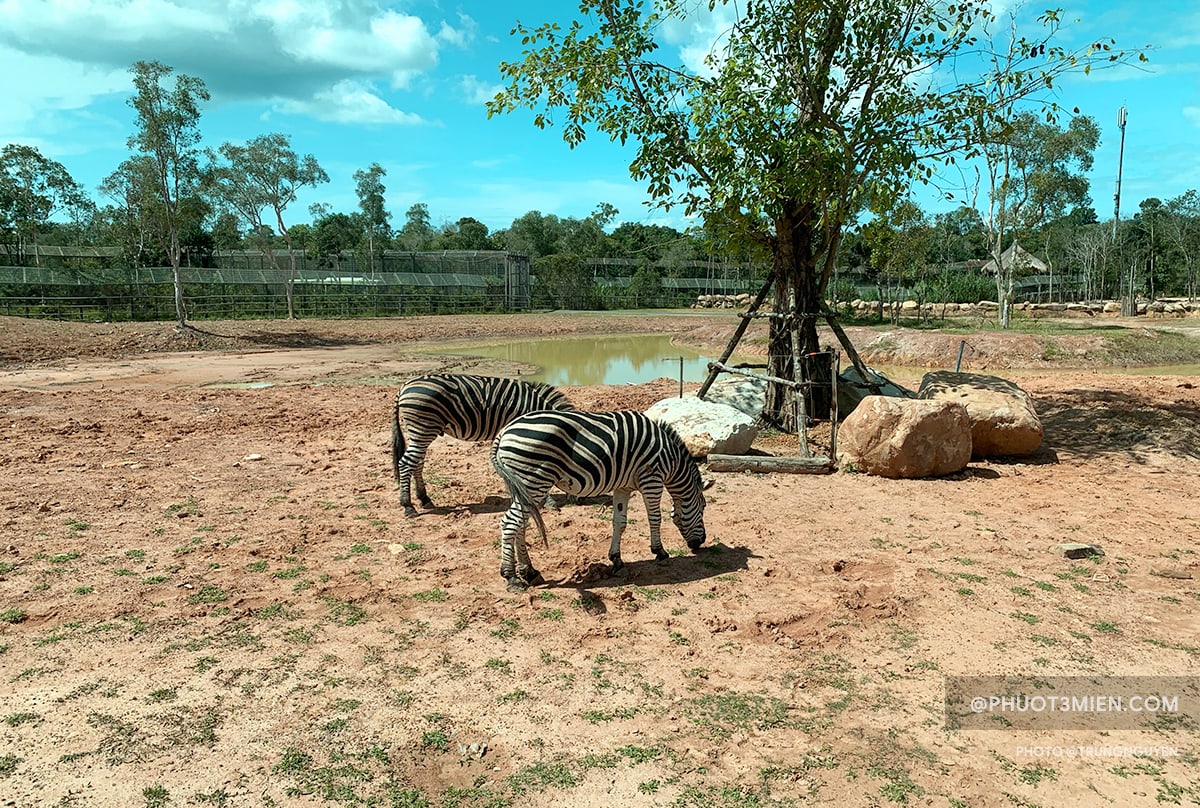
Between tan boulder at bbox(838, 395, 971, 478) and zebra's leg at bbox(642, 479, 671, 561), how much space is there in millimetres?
3788

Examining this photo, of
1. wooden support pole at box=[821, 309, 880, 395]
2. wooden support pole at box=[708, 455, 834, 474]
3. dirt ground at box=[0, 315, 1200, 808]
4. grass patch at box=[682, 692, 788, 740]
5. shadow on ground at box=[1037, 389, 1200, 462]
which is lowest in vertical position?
grass patch at box=[682, 692, 788, 740]

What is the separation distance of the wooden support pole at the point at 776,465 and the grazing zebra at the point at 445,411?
2.45 m

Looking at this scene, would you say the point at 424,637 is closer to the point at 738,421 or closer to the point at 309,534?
the point at 309,534

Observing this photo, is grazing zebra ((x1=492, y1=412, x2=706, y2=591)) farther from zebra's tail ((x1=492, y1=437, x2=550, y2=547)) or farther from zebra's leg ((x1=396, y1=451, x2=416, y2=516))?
zebra's leg ((x1=396, y1=451, x2=416, y2=516))

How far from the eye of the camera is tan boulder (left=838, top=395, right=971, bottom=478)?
8797 millimetres

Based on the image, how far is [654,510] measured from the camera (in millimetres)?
6062

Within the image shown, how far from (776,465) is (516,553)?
176 inches

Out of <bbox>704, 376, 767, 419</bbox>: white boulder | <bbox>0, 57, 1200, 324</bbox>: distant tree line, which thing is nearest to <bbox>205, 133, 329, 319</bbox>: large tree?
<bbox>0, 57, 1200, 324</bbox>: distant tree line

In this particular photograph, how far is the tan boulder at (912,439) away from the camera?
28.9 feet

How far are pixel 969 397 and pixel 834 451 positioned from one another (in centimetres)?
205

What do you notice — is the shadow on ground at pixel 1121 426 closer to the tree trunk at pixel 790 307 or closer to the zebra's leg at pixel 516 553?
the tree trunk at pixel 790 307

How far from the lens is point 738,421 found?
9656mm

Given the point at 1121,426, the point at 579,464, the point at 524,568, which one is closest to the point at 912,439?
the point at 1121,426

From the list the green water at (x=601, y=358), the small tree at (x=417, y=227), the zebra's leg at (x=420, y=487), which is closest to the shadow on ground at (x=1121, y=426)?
the green water at (x=601, y=358)
